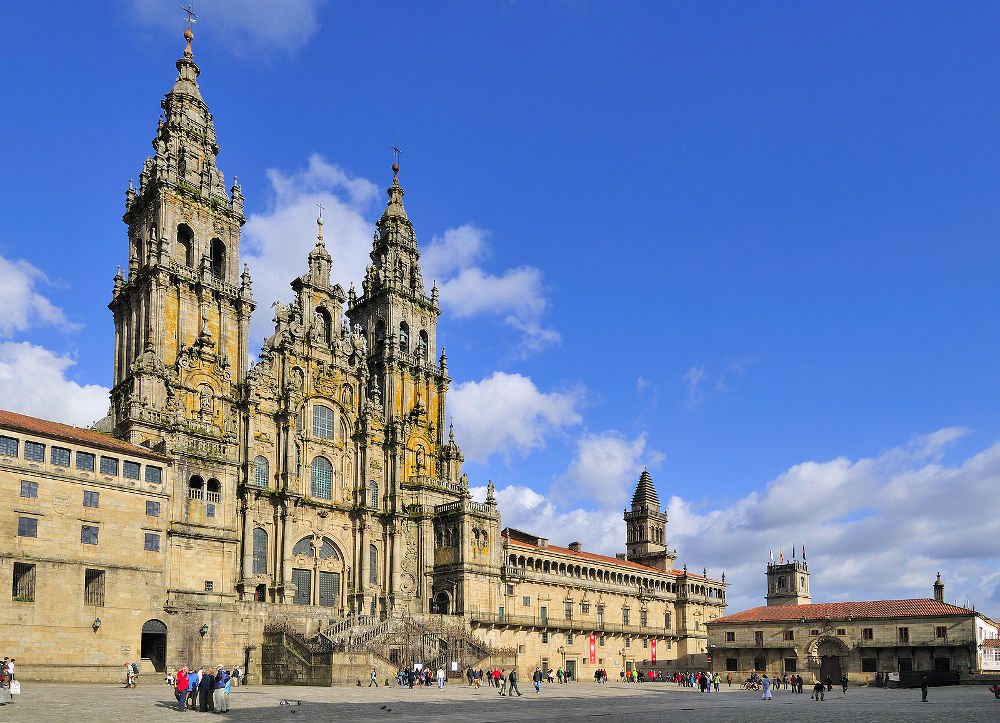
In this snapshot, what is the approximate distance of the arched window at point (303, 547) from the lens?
7162 centimetres

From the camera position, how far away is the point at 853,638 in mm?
82375

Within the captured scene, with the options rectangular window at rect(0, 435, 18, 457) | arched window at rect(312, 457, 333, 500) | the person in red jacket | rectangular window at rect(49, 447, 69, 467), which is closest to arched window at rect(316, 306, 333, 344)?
arched window at rect(312, 457, 333, 500)

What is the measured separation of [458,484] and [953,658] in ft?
145

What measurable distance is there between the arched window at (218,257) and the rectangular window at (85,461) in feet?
79.2

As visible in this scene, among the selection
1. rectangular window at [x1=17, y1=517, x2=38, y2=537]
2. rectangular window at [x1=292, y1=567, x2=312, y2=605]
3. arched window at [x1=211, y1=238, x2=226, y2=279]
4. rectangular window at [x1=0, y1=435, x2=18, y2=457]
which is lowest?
rectangular window at [x1=292, y1=567, x2=312, y2=605]

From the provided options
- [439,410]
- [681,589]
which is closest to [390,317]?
[439,410]

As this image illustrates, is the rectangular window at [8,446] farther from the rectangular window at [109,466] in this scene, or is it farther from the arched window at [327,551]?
the arched window at [327,551]

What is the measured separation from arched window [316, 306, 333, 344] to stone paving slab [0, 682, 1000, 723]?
3328cm

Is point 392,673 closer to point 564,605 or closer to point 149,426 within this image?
point 149,426

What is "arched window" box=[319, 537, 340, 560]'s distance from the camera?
73.8m

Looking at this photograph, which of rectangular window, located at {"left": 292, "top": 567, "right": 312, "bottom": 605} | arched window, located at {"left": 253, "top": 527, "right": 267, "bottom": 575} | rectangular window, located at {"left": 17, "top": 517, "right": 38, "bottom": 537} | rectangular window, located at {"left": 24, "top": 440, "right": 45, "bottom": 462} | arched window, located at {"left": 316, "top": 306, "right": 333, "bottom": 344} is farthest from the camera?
arched window, located at {"left": 316, "top": 306, "right": 333, "bottom": 344}

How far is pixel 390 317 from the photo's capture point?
86750mm

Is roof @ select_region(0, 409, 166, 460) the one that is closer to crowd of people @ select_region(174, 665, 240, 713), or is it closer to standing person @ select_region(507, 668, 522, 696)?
crowd of people @ select_region(174, 665, 240, 713)

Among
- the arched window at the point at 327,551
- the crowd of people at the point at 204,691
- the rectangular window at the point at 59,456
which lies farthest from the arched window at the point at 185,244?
the crowd of people at the point at 204,691
